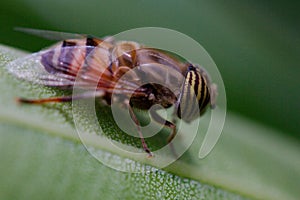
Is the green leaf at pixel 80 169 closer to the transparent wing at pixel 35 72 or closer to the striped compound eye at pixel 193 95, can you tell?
the transparent wing at pixel 35 72

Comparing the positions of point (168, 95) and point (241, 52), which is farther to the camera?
point (241, 52)

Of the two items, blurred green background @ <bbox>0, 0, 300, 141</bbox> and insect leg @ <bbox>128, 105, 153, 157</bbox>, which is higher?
blurred green background @ <bbox>0, 0, 300, 141</bbox>

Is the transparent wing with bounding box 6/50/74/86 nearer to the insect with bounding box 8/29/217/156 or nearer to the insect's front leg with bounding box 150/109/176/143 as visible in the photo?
the insect with bounding box 8/29/217/156

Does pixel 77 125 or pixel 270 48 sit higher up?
pixel 270 48

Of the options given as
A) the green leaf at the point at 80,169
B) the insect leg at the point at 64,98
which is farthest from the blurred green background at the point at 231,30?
the insect leg at the point at 64,98

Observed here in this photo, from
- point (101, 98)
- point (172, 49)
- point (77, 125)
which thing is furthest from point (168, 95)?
point (172, 49)

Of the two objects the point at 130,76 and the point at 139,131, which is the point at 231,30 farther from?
the point at 139,131

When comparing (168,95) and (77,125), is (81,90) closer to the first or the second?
(77,125)

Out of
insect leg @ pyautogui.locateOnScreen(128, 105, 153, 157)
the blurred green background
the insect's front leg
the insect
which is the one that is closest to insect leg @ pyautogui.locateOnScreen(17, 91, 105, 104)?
the insect
